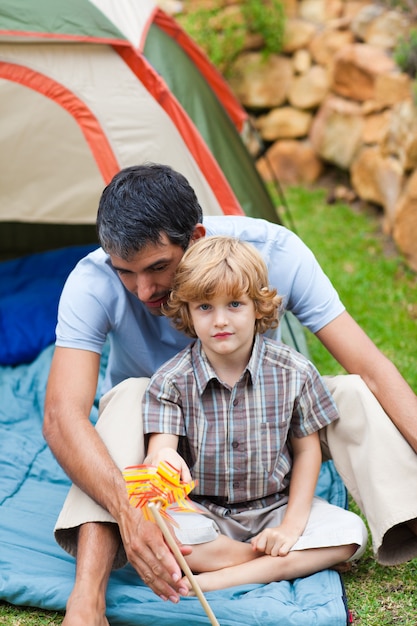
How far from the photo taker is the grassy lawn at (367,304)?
1.99 m

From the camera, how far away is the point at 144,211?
2016 mm

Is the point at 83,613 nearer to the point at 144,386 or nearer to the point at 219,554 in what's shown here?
the point at 219,554

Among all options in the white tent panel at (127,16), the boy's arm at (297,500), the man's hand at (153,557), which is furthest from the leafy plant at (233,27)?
the man's hand at (153,557)

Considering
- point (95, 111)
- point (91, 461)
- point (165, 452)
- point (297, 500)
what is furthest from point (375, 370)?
point (95, 111)

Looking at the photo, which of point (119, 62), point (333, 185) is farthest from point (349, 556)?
point (333, 185)

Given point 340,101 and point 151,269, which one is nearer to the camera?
point 151,269

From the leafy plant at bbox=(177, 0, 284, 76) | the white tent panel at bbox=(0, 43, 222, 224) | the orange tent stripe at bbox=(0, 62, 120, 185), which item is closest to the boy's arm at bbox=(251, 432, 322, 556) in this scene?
the white tent panel at bbox=(0, 43, 222, 224)

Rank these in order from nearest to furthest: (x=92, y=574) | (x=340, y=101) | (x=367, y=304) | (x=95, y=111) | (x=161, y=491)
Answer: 1. (x=161, y=491)
2. (x=92, y=574)
3. (x=95, y=111)
4. (x=367, y=304)
5. (x=340, y=101)

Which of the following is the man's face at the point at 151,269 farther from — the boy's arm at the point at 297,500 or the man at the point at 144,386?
the boy's arm at the point at 297,500

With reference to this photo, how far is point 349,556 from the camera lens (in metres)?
2.02

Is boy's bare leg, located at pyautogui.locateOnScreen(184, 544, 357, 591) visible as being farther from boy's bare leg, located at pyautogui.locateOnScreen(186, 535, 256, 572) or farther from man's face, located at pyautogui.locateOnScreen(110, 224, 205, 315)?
man's face, located at pyautogui.locateOnScreen(110, 224, 205, 315)

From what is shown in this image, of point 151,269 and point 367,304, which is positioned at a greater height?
point 151,269

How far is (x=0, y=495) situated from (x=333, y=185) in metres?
3.87

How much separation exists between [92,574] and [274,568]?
1.37 ft
